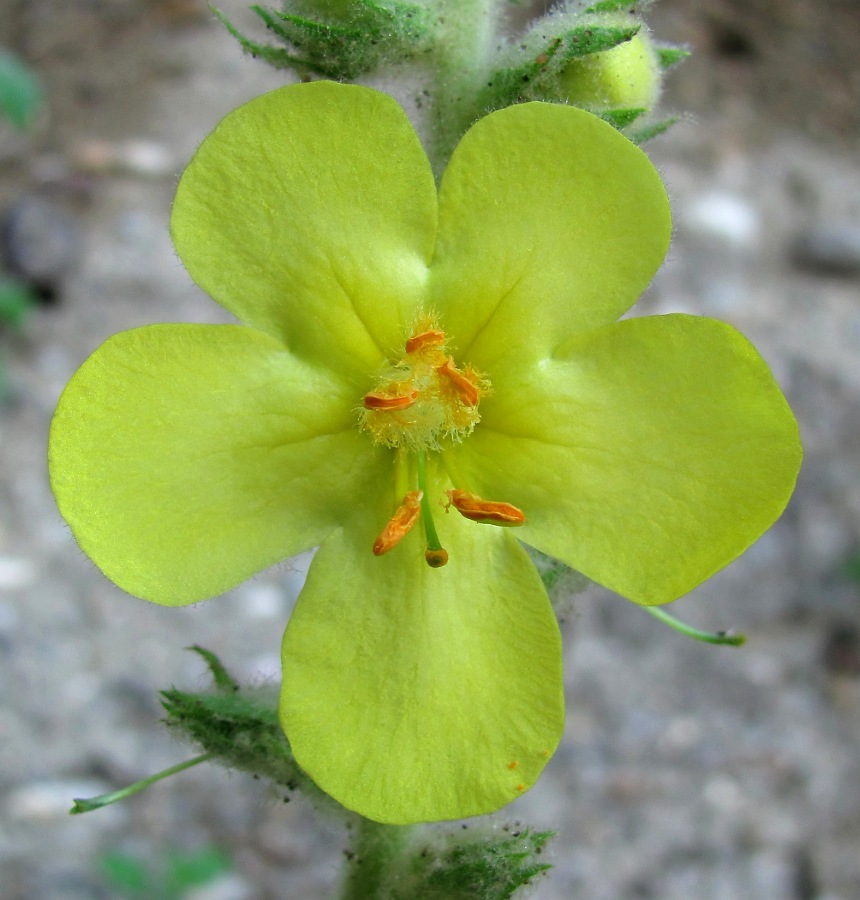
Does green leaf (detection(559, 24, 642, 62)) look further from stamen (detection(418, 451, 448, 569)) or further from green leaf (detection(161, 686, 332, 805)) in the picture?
green leaf (detection(161, 686, 332, 805))

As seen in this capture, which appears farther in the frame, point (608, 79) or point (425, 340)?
point (608, 79)

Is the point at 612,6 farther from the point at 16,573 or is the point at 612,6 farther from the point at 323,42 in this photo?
the point at 16,573

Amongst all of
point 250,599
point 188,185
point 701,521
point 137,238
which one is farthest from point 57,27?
point 701,521

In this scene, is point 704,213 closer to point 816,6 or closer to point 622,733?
point 816,6

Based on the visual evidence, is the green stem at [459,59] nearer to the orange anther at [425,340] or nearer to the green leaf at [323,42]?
the green leaf at [323,42]

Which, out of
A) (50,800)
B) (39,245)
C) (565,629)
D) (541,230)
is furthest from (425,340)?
(39,245)

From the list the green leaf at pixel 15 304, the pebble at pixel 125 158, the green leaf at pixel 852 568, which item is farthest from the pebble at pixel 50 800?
the green leaf at pixel 852 568
